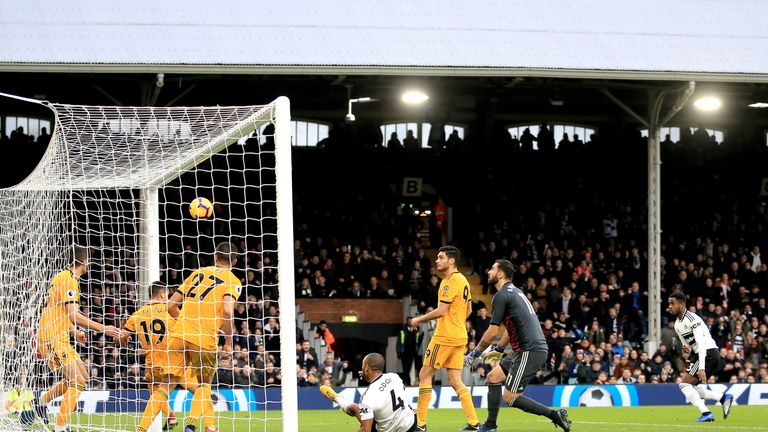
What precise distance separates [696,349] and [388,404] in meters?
5.69

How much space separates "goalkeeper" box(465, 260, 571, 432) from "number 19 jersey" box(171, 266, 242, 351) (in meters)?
2.67

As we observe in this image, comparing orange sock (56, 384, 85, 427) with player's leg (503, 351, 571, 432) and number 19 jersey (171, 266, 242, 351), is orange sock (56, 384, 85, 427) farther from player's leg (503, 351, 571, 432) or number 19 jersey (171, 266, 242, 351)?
player's leg (503, 351, 571, 432)

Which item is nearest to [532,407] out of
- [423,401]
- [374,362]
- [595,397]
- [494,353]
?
[494,353]

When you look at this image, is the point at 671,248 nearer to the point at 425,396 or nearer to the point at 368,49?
the point at 368,49

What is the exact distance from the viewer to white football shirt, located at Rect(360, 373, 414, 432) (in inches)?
383

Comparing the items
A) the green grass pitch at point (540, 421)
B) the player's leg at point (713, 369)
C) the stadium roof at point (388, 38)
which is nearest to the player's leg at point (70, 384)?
the green grass pitch at point (540, 421)

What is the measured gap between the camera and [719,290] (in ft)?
81.6

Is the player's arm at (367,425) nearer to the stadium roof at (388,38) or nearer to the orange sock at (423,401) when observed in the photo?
the orange sock at (423,401)

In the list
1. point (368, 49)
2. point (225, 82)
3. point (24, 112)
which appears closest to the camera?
point (368, 49)

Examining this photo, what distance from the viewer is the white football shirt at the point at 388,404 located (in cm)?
972

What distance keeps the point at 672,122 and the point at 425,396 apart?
71.2ft

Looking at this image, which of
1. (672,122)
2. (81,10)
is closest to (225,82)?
(81,10)

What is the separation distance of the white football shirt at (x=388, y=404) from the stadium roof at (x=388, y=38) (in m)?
11.6

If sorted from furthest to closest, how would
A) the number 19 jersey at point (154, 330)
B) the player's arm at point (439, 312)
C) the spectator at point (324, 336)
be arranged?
the spectator at point (324, 336) → the player's arm at point (439, 312) → the number 19 jersey at point (154, 330)
